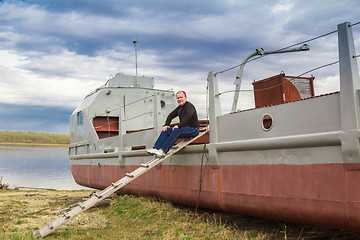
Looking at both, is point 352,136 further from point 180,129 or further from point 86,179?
point 86,179

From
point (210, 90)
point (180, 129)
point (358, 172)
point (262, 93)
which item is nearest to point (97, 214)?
point (180, 129)

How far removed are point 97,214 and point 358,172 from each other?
5484 mm

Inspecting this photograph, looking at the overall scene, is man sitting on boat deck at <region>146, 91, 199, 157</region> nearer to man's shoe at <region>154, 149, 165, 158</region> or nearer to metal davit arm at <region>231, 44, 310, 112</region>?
man's shoe at <region>154, 149, 165, 158</region>

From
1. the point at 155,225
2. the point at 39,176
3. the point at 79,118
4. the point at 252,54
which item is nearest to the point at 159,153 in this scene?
the point at 155,225

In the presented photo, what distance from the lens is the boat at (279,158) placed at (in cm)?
435

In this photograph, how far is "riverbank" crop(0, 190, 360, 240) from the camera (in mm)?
5420

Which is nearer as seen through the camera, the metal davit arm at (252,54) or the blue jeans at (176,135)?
the blue jeans at (176,135)

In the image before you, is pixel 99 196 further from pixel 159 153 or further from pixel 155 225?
pixel 159 153

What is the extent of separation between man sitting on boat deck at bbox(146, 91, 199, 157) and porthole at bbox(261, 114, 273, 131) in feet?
5.36

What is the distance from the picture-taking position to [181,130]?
6.67 metres

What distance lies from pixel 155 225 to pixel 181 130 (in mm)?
1839

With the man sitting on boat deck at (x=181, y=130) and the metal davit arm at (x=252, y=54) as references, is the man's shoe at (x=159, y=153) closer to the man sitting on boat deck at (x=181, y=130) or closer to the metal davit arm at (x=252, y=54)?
the man sitting on boat deck at (x=181, y=130)

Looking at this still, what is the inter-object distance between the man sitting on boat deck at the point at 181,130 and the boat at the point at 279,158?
0.34m

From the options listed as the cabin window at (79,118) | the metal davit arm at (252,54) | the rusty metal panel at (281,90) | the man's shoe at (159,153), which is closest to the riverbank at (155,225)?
the man's shoe at (159,153)
